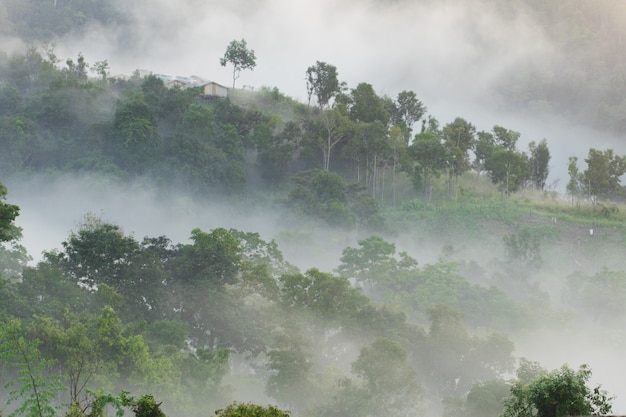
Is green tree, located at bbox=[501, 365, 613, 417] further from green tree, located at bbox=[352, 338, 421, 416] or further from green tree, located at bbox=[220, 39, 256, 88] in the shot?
green tree, located at bbox=[220, 39, 256, 88]

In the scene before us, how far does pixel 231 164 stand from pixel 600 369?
2161 centimetres

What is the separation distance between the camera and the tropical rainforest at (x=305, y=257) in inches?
1188

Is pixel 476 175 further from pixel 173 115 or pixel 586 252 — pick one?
pixel 173 115

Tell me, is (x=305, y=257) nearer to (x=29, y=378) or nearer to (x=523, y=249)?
(x=523, y=249)

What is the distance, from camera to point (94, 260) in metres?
36.1

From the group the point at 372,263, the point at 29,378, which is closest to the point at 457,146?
the point at 372,263

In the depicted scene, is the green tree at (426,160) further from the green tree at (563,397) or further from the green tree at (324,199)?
the green tree at (563,397)

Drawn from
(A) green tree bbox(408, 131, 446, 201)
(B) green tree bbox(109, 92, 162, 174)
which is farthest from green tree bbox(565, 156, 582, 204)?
(B) green tree bbox(109, 92, 162, 174)

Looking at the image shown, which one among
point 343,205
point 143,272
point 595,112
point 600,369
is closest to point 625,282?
point 600,369

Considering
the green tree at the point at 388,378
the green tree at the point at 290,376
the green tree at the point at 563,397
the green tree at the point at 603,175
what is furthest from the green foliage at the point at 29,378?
the green tree at the point at 603,175

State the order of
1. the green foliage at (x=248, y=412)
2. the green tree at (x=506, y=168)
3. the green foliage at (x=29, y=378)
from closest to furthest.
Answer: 1. the green foliage at (x=248, y=412)
2. the green foliage at (x=29, y=378)
3. the green tree at (x=506, y=168)

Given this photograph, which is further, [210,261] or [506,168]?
[506,168]

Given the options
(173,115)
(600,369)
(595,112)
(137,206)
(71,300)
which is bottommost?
(600,369)

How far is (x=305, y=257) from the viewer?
4678 cm
